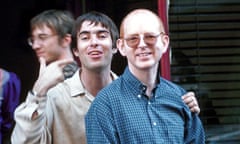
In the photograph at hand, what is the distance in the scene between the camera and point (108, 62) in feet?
9.37

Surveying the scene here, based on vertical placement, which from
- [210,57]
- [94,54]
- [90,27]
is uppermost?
[90,27]

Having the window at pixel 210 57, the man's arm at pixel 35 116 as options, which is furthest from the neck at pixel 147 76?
the window at pixel 210 57

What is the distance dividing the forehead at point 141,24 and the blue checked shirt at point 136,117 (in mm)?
200

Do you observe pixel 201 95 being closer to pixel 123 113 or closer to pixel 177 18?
pixel 177 18

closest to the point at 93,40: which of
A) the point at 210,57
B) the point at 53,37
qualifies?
the point at 53,37

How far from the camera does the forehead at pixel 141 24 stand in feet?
8.29

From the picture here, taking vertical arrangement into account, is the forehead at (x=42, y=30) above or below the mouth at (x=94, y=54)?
above

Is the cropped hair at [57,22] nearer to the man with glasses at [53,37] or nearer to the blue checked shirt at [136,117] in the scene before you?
the man with glasses at [53,37]

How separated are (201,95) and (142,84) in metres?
2.13

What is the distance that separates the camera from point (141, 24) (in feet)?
8.30

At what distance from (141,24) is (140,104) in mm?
348

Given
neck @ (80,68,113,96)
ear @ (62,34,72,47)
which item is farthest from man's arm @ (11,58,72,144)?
ear @ (62,34,72,47)

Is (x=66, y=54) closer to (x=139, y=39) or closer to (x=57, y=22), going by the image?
(x=57, y=22)

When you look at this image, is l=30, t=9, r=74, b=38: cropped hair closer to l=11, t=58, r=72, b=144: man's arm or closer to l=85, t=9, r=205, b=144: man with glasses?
l=11, t=58, r=72, b=144: man's arm
